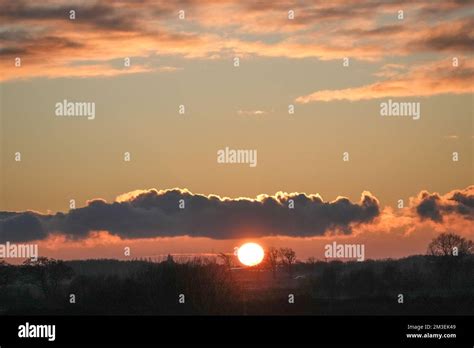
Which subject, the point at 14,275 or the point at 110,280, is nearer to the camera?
the point at 110,280

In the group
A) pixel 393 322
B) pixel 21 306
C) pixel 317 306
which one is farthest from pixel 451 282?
pixel 393 322

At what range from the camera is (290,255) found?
530ft

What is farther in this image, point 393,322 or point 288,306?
point 288,306

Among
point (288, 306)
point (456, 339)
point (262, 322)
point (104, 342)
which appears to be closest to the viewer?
point (456, 339)

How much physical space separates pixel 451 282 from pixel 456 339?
91412 millimetres

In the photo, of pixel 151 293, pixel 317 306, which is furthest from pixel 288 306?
pixel 151 293

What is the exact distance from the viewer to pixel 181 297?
12550 cm

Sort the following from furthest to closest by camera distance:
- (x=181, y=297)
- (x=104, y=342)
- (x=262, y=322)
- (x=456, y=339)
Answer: (x=181, y=297) < (x=262, y=322) < (x=104, y=342) < (x=456, y=339)

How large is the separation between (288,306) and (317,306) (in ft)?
19.8

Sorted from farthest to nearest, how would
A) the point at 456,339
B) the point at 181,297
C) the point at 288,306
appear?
the point at 288,306 → the point at 181,297 → the point at 456,339

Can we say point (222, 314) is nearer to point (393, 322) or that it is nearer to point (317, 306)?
point (317, 306)

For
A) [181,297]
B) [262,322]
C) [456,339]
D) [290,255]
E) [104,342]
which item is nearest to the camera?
[456,339]

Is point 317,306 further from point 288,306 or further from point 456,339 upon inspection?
point 456,339

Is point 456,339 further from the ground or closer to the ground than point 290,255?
closer to the ground
